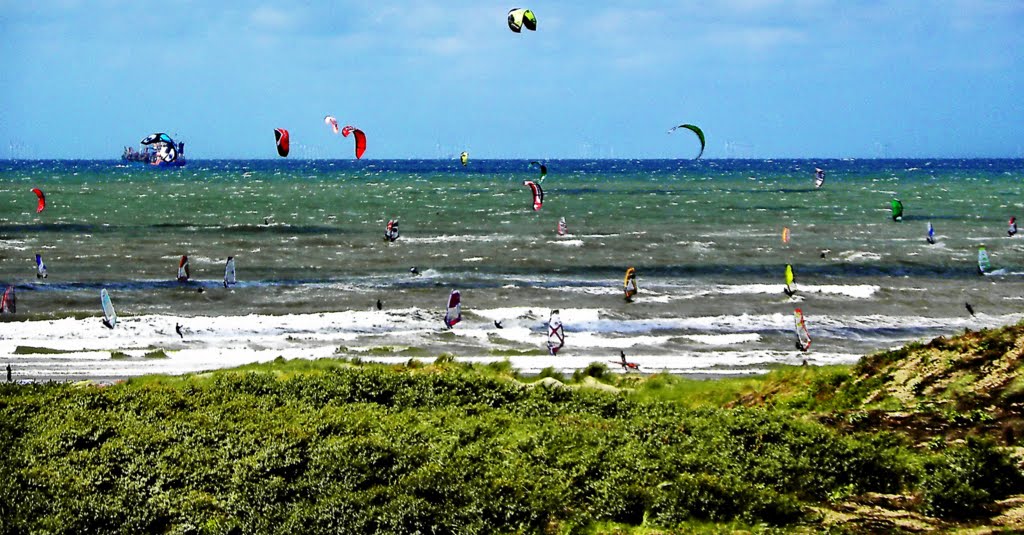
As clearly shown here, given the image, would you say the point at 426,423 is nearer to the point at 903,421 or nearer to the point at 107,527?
the point at 107,527

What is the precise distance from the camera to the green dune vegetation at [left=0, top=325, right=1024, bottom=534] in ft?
32.7

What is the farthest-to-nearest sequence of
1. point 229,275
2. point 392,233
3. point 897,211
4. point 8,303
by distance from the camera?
point 897,211, point 392,233, point 229,275, point 8,303

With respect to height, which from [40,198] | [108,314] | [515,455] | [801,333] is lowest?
[108,314]

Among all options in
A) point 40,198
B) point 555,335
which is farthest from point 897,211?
point 40,198

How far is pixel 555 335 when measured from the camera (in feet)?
86.3

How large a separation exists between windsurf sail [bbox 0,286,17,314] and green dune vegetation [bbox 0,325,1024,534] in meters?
18.1

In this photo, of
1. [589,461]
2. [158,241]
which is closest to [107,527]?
[589,461]

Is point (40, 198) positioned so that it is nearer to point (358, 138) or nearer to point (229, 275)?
point (229, 275)

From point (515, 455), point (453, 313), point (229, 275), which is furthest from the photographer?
point (229, 275)

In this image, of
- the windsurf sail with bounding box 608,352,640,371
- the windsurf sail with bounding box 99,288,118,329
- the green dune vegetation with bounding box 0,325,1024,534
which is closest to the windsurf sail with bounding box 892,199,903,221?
the windsurf sail with bounding box 608,352,640,371

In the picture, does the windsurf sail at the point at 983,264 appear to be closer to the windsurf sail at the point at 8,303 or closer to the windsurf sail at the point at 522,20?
the windsurf sail at the point at 522,20

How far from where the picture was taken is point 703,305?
106ft

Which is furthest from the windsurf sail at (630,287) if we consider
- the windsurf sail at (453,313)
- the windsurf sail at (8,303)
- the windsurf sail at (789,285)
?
the windsurf sail at (8,303)

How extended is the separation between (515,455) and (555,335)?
1484 centimetres
